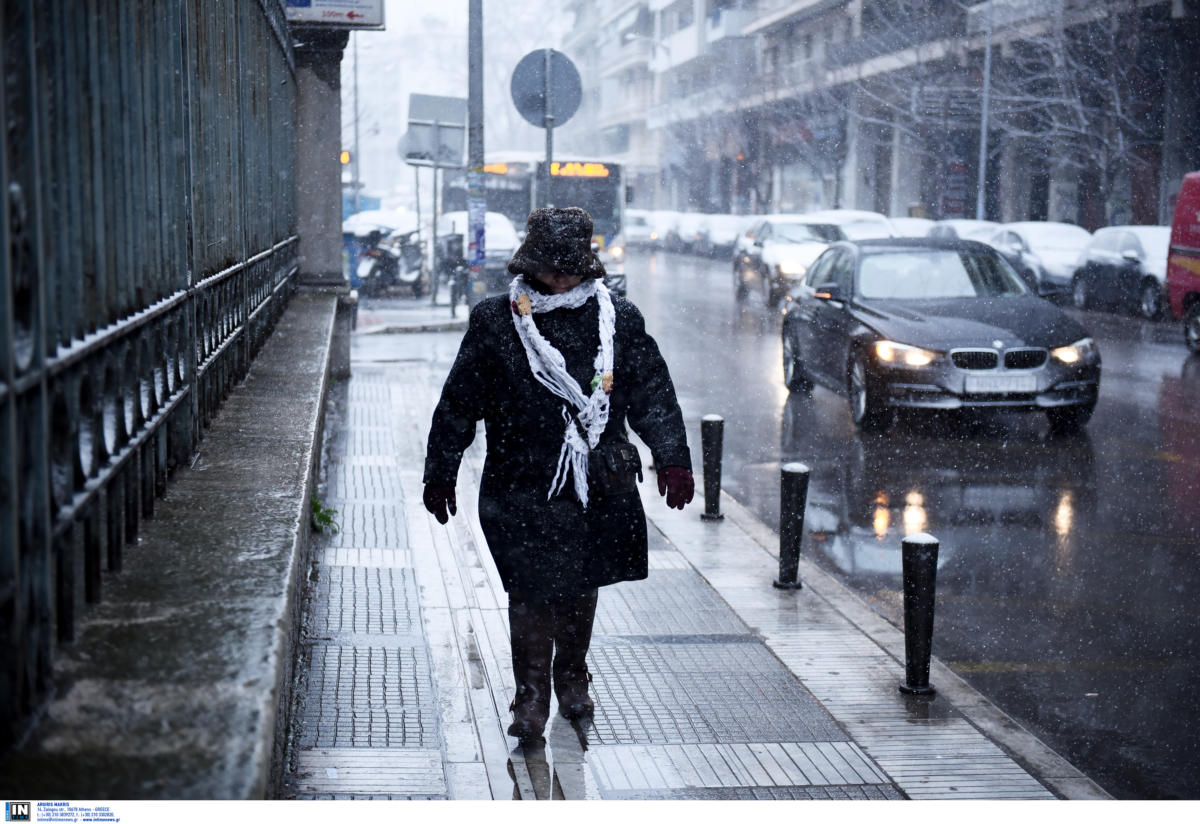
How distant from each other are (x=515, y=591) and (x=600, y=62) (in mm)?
85880

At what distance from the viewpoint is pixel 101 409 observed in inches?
122

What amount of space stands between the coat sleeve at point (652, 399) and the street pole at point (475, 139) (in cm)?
1188

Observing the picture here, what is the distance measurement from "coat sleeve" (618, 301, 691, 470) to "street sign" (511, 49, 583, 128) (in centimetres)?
1157

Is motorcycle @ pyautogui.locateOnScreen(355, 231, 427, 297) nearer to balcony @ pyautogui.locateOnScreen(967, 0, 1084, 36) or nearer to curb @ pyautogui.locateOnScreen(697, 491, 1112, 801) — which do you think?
balcony @ pyautogui.locateOnScreen(967, 0, 1084, 36)

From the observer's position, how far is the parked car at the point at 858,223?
32.2 metres

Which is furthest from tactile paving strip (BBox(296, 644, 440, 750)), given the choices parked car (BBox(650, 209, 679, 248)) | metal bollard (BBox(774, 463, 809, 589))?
parked car (BBox(650, 209, 679, 248))

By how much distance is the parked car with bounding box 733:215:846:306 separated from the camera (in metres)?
28.1

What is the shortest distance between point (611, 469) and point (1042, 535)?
4388 millimetres

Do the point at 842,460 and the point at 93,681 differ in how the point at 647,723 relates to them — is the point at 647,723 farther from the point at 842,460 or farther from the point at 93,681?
the point at 842,460

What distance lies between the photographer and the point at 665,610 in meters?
6.35

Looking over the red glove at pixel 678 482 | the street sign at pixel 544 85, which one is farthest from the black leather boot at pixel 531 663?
the street sign at pixel 544 85

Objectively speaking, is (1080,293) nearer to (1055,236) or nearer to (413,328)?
(1055,236)

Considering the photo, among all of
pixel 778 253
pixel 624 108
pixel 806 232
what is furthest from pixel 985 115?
pixel 624 108

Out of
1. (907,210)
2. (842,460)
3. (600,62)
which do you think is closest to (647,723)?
(842,460)
